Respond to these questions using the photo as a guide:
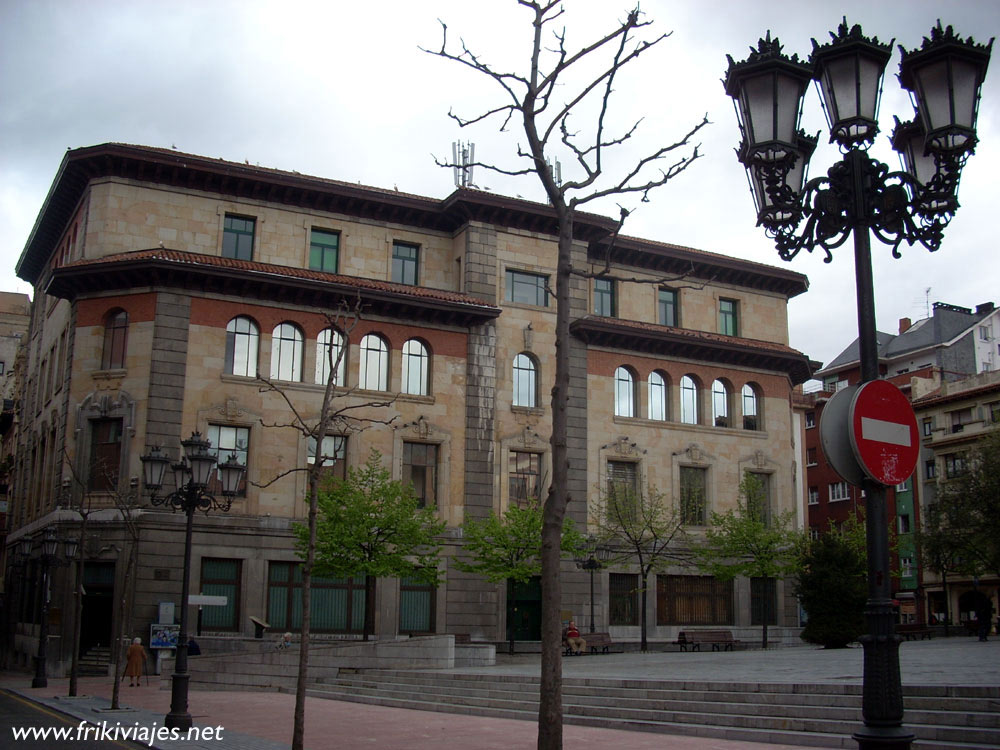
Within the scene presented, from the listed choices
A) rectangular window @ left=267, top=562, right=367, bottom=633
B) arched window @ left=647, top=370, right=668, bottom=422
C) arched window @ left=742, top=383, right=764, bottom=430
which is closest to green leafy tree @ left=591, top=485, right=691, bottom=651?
arched window @ left=647, top=370, right=668, bottom=422

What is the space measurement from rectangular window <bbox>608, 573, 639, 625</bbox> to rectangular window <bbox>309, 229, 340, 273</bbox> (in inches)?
656

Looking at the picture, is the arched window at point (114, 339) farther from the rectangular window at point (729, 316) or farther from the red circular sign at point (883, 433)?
the red circular sign at point (883, 433)

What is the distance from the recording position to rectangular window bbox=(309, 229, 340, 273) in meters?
40.3

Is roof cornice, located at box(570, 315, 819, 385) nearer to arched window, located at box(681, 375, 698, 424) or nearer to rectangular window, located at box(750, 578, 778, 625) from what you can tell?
arched window, located at box(681, 375, 698, 424)

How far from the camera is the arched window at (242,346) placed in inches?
1463

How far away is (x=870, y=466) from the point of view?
6.88m

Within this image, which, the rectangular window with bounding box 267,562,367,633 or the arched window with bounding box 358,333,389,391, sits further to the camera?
the arched window with bounding box 358,333,389,391

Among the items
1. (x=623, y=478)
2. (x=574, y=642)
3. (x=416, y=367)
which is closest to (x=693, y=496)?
(x=623, y=478)

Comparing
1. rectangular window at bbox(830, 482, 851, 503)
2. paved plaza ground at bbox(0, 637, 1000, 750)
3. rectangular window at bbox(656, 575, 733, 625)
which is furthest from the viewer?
rectangular window at bbox(830, 482, 851, 503)

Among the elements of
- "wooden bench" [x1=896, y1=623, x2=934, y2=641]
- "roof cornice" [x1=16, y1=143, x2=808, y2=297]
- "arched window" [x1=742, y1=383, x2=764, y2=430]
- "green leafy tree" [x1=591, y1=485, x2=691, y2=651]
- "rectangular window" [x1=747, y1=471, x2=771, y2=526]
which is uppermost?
"roof cornice" [x1=16, y1=143, x2=808, y2=297]

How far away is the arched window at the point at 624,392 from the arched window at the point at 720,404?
420 cm

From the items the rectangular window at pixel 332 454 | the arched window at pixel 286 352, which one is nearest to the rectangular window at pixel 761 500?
the rectangular window at pixel 332 454

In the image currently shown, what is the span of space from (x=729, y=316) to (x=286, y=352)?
69.8ft

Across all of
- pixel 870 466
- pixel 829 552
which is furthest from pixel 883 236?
pixel 829 552
